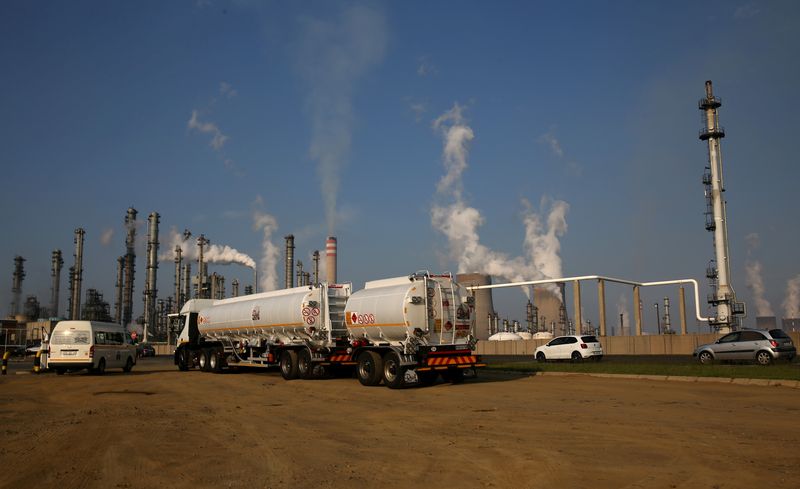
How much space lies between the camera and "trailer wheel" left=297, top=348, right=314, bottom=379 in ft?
74.8

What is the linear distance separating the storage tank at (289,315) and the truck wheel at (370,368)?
3.04 metres

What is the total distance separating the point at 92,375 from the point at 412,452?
2278 cm

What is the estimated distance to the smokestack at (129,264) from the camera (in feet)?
269

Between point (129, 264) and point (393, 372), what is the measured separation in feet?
239

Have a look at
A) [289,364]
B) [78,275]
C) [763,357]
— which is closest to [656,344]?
[763,357]

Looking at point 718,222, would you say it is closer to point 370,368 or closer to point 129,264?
point 370,368

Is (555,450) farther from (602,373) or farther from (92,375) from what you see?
(92,375)

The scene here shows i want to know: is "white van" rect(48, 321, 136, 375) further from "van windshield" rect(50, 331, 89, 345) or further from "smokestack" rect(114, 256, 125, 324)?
"smokestack" rect(114, 256, 125, 324)

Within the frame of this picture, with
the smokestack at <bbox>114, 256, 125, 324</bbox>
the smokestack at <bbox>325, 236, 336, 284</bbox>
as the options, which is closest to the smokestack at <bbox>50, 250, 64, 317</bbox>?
the smokestack at <bbox>114, 256, 125, 324</bbox>

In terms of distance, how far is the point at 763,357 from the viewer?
24422 millimetres

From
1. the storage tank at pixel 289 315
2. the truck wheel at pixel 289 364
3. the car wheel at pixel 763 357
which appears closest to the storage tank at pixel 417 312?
the storage tank at pixel 289 315

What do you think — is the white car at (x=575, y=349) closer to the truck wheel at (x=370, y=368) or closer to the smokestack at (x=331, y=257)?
the truck wheel at (x=370, y=368)

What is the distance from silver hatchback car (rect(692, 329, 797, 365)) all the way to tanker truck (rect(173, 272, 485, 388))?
12.0m

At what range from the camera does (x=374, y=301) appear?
20281mm
